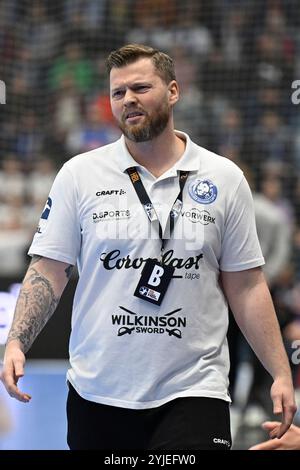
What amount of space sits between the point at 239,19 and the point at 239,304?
710cm

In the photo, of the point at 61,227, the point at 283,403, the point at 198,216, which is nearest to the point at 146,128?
the point at 198,216

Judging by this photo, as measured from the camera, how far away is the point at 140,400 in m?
3.71

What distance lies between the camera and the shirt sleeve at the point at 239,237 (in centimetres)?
389

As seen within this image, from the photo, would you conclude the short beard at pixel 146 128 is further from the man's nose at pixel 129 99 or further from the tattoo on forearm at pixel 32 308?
the tattoo on forearm at pixel 32 308

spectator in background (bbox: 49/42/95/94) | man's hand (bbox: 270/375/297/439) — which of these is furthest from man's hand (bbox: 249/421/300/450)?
spectator in background (bbox: 49/42/95/94)

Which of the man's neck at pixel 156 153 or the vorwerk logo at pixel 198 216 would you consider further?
the man's neck at pixel 156 153

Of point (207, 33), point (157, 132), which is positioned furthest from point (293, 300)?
point (157, 132)

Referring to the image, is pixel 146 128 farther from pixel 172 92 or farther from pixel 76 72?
pixel 76 72

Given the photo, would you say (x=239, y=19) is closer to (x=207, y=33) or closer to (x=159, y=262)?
(x=207, y=33)

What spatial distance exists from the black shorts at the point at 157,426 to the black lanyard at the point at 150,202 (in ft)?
1.92

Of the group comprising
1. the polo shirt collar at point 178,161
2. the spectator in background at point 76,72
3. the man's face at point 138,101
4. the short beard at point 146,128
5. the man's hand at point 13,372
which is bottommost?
the man's hand at point 13,372

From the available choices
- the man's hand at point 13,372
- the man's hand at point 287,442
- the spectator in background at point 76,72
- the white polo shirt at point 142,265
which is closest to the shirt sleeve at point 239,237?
the white polo shirt at point 142,265

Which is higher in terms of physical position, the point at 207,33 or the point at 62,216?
Result: the point at 207,33

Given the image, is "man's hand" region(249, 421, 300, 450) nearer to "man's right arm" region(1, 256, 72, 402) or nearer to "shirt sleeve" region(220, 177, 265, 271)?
"shirt sleeve" region(220, 177, 265, 271)
